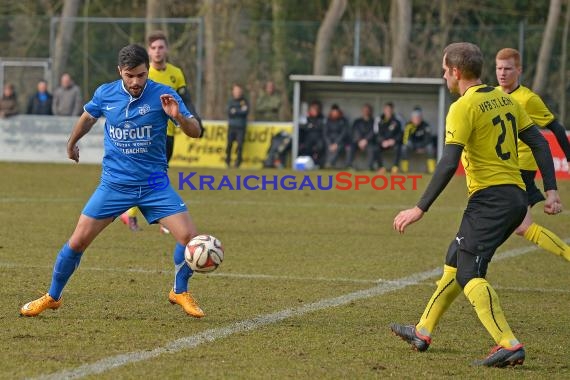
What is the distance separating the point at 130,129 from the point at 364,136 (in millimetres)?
18160

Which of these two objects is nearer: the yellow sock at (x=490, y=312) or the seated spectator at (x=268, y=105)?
the yellow sock at (x=490, y=312)

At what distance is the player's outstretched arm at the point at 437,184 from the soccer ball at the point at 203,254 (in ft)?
5.03

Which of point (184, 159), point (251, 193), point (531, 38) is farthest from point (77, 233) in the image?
point (531, 38)

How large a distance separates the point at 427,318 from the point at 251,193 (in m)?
12.1

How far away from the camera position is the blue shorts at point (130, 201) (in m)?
7.62

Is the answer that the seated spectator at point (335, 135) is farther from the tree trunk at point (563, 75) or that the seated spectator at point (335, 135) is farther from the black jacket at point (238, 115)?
the tree trunk at point (563, 75)

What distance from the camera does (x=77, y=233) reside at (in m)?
7.61

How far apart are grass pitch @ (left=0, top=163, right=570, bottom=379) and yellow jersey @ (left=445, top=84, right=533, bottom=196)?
1043 millimetres

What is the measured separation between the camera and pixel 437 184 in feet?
21.0

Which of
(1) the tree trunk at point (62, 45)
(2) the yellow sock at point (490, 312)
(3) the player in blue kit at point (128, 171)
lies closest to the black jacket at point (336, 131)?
(1) the tree trunk at point (62, 45)

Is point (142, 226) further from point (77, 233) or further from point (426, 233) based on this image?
point (77, 233)

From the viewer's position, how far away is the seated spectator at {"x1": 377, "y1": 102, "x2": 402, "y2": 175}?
83.3 ft

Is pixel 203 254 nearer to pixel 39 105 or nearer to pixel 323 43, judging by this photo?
pixel 39 105

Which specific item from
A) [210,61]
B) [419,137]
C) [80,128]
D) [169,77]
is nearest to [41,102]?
[210,61]
